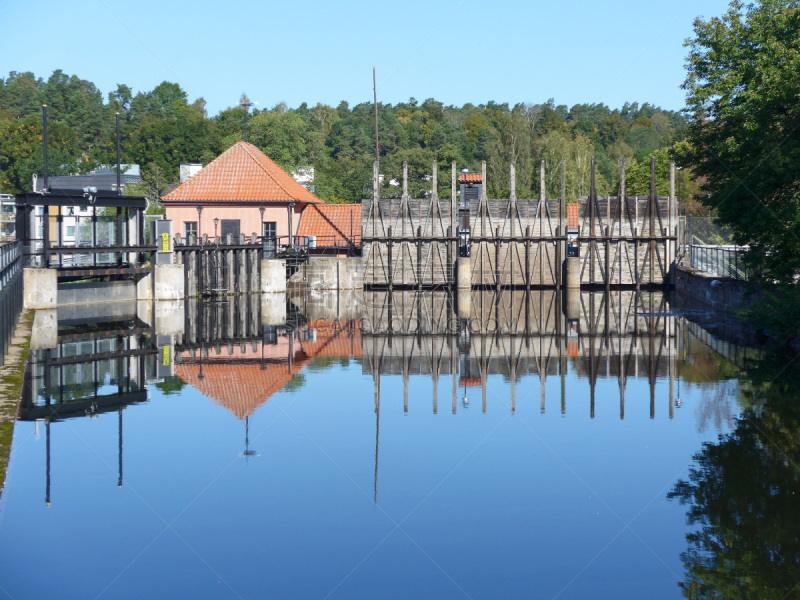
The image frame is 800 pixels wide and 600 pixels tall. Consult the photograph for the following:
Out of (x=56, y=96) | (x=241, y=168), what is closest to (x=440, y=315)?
(x=241, y=168)

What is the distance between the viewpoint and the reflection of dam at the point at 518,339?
2056 cm

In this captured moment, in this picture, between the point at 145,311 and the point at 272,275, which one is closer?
the point at 145,311

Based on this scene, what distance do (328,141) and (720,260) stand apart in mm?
93247

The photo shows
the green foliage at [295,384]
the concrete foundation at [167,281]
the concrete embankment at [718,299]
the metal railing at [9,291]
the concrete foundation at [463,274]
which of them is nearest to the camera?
the green foliage at [295,384]

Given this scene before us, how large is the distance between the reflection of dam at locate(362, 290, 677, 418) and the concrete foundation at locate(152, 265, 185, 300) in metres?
6.98

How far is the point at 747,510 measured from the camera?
1055 cm

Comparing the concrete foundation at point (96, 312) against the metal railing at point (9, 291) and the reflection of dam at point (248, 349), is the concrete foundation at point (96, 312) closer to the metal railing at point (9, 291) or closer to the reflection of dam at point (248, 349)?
the metal railing at point (9, 291)

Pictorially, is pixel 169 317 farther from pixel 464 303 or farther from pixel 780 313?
pixel 780 313

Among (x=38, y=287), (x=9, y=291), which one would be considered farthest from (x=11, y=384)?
(x=38, y=287)

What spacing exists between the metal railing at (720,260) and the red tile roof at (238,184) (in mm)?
19027

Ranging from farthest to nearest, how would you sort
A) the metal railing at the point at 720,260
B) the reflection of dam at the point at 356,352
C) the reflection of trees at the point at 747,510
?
the metal railing at the point at 720,260 → the reflection of dam at the point at 356,352 → the reflection of trees at the point at 747,510

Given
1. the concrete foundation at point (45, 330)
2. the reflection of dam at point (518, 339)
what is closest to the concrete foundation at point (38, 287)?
the concrete foundation at point (45, 330)

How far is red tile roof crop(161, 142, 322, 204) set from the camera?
159 feet

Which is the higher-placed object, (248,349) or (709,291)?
(709,291)
